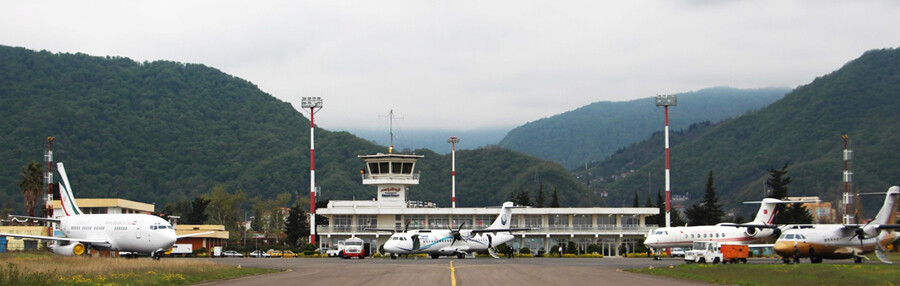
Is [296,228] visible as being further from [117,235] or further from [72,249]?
[117,235]

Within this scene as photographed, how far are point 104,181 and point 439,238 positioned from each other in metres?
117

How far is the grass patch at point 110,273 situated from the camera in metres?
30.2

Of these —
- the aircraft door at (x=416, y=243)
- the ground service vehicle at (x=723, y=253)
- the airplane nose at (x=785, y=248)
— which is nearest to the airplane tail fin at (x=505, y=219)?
the aircraft door at (x=416, y=243)

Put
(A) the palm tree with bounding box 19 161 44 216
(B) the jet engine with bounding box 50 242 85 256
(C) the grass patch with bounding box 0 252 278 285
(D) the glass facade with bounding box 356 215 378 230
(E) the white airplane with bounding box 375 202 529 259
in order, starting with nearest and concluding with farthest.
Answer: (C) the grass patch with bounding box 0 252 278 285 → (B) the jet engine with bounding box 50 242 85 256 → (E) the white airplane with bounding box 375 202 529 259 → (A) the palm tree with bounding box 19 161 44 216 → (D) the glass facade with bounding box 356 215 378 230

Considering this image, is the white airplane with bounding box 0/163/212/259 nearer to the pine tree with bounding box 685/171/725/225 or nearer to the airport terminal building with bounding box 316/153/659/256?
the airport terminal building with bounding box 316/153/659/256

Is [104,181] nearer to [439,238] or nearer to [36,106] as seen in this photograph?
[36,106]

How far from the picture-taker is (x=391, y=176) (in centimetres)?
9512

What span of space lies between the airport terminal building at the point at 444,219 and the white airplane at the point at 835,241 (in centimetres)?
4189

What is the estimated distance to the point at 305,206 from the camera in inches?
6363

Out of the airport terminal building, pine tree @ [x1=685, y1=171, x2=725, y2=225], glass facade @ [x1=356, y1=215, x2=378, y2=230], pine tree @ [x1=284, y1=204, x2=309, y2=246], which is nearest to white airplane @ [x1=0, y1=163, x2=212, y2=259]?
the airport terminal building

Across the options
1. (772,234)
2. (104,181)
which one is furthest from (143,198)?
(772,234)

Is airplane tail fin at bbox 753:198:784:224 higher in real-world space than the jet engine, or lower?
higher

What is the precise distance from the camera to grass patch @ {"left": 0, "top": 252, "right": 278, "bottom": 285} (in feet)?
98.9

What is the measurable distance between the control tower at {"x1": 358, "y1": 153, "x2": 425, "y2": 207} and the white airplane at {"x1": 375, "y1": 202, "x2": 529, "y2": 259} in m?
18.6
